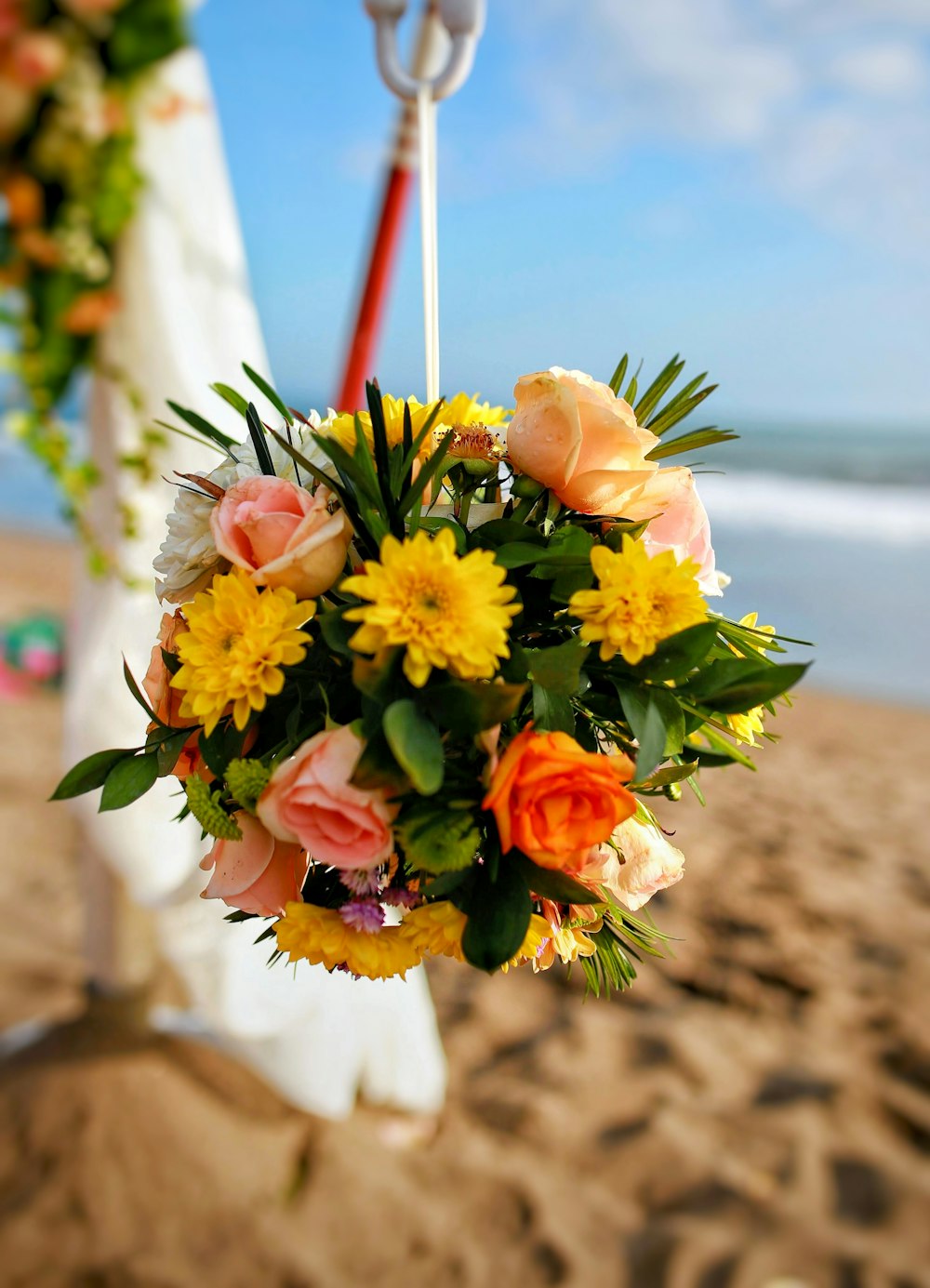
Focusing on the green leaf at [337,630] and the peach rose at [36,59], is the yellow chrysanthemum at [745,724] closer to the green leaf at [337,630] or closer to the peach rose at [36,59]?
the green leaf at [337,630]

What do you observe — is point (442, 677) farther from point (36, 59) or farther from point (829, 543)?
point (829, 543)

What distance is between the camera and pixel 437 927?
0.65 metres

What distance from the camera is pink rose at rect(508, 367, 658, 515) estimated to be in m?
0.68

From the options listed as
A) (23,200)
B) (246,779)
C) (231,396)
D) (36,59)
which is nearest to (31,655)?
(23,200)

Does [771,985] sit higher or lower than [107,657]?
lower

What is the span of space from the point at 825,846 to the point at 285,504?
3.45 metres

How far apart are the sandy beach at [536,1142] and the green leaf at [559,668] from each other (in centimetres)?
174

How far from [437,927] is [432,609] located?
0.22 m

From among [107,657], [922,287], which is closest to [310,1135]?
[107,657]

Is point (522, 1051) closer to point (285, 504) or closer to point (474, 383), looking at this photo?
point (474, 383)

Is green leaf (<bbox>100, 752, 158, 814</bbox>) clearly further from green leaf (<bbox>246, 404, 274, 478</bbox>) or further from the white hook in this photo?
the white hook

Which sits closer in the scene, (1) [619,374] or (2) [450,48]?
(1) [619,374]

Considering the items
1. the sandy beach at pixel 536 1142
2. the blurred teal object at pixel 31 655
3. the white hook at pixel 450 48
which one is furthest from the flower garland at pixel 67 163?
the blurred teal object at pixel 31 655

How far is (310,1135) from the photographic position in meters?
2.16
